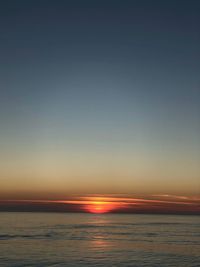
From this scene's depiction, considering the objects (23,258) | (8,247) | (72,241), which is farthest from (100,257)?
(72,241)

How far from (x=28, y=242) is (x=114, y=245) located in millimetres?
10188

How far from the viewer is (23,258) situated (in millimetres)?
35938

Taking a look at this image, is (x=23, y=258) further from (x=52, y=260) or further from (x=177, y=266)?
(x=177, y=266)

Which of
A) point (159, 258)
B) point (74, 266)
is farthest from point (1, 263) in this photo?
point (159, 258)

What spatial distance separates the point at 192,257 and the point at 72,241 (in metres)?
18.0

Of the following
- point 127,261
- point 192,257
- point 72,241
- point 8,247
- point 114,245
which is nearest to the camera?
point 127,261

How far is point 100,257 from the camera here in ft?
122

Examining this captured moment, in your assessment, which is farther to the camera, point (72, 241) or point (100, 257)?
point (72, 241)

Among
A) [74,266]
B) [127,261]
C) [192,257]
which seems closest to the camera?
[74,266]

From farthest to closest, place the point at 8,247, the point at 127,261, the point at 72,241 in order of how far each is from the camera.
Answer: the point at 72,241, the point at 8,247, the point at 127,261

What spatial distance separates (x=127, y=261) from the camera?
35.0 metres

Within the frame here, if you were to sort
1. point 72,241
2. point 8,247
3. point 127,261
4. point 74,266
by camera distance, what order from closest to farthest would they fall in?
point 74,266 < point 127,261 < point 8,247 < point 72,241

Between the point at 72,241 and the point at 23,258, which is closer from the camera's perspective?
the point at 23,258

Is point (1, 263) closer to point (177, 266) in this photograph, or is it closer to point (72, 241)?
point (177, 266)
